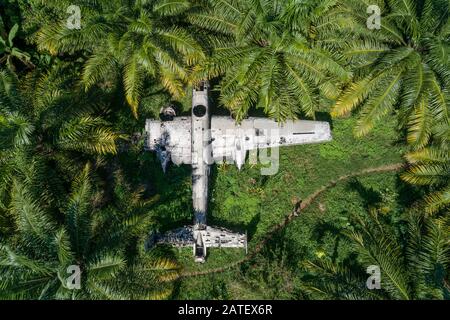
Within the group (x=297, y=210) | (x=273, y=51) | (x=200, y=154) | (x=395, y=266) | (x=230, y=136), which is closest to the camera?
(x=395, y=266)

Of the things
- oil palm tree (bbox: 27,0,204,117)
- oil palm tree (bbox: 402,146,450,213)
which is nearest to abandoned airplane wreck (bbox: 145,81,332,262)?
oil palm tree (bbox: 27,0,204,117)

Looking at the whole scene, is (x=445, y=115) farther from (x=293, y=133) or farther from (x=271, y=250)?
(x=271, y=250)

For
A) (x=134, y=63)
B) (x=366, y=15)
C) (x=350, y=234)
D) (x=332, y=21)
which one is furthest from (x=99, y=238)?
(x=366, y=15)

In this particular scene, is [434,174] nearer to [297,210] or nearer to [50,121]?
[297,210]

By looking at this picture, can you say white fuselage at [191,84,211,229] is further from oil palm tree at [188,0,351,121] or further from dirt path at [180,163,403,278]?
dirt path at [180,163,403,278]

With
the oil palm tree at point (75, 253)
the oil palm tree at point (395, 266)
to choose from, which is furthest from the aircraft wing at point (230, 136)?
the oil palm tree at point (395, 266)

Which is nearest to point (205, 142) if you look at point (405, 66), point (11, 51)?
point (405, 66)

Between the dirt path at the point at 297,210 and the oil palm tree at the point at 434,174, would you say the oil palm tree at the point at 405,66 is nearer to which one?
the oil palm tree at the point at 434,174
